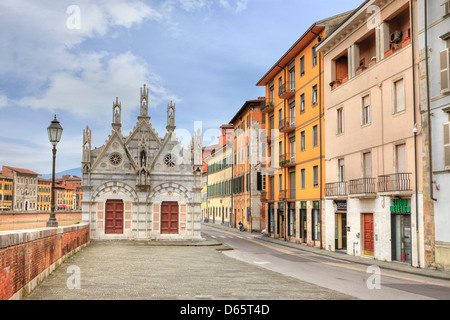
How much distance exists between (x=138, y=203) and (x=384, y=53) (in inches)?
846

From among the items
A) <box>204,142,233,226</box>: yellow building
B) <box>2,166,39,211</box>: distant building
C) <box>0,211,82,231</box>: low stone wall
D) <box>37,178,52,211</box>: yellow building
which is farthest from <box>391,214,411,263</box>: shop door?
<box>37,178,52,211</box>: yellow building

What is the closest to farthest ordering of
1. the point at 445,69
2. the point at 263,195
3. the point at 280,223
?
the point at 445,69 < the point at 280,223 < the point at 263,195

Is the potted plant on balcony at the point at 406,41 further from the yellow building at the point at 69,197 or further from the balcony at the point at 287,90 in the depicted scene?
the yellow building at the point at 69,197

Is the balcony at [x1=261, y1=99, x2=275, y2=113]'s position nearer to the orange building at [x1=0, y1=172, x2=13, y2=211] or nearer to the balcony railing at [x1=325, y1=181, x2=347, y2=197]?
the balcony railing at [x1=325, y1=181, x2=347, y2=197]

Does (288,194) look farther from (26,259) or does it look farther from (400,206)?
(26,259)

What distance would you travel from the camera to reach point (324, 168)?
3238 cm

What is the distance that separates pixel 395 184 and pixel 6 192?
12216 centimetres

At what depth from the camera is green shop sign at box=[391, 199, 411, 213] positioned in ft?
73.3

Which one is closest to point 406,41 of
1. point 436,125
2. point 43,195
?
point 436,125

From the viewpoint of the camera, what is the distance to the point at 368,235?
26438 mm

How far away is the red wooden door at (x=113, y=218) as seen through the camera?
36812 mm

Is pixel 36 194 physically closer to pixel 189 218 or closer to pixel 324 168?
pixel 189 218

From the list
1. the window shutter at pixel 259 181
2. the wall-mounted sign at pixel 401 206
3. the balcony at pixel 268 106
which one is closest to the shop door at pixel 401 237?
the wall-mounted sign at pixel 401 206

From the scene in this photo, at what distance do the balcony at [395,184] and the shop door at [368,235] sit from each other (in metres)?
2.39
